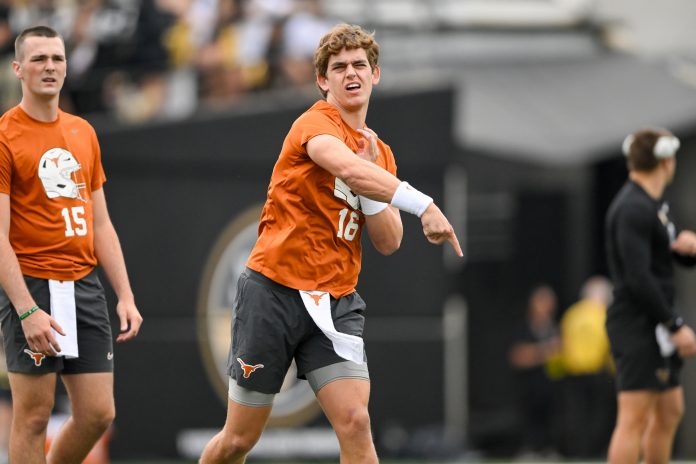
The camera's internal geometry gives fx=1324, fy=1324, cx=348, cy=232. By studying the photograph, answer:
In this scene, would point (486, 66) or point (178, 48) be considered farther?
point (486, 66)

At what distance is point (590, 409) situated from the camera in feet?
53.3

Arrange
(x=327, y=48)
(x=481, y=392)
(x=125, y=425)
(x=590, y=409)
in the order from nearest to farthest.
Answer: (x=327, y=48) < (x=125, y=425) < (x=590, y=409) < (x=481, y=392)

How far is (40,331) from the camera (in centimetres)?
671

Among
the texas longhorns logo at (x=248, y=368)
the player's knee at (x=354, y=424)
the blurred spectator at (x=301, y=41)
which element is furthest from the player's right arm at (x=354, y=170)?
the blurred spectator at (x=301, y=41)

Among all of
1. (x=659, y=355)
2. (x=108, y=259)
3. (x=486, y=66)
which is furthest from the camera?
(x=486, y=66)

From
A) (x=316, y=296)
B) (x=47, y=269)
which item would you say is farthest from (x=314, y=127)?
(x=47, y=269)

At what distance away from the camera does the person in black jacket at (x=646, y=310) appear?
8.41 m

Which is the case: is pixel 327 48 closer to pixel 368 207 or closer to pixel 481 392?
pixel 368 207

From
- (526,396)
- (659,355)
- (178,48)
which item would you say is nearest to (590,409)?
(526,396)

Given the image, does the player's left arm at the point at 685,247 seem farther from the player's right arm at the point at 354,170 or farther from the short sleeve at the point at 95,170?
the short sleeve at the point at 95,170

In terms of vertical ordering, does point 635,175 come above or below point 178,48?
below

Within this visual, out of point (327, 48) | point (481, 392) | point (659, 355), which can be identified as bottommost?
point (481, 392)

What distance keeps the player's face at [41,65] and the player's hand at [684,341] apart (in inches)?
164

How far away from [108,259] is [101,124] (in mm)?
6820
